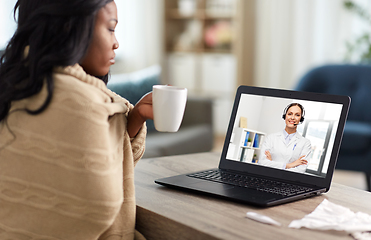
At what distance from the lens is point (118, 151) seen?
757 millimetres

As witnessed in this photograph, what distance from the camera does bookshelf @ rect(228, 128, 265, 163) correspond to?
1.01 meters

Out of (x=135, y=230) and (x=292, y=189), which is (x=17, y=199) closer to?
(x=135, y=230)

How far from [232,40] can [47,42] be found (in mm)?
3868

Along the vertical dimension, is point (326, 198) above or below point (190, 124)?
above

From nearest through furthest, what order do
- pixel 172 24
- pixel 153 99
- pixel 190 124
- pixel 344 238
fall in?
pixel 344 238
pixel 153 99
pixel 190 124
pixel 172 24

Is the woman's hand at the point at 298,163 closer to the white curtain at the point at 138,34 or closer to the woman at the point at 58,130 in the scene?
the woman at the point at 58,130

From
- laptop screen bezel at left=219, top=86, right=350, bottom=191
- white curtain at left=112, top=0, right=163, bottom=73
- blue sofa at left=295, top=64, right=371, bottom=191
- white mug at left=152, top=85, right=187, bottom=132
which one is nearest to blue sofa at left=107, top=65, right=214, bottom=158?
blue sofa at left=295, top=64, right=371, bottom=191

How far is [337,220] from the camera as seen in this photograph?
0.73 meters

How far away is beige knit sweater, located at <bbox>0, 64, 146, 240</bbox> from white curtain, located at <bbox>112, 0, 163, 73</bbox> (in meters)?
3.72

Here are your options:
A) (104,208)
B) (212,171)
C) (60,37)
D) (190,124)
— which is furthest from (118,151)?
(190,124)

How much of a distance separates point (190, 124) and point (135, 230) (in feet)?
7.49

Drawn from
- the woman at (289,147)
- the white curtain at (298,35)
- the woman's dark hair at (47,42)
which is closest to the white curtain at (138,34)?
the white curtain at (298,35)

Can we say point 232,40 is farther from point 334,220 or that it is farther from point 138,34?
point 334,220

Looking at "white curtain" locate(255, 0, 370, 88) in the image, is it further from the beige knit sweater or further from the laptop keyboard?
the beige knit sweater
